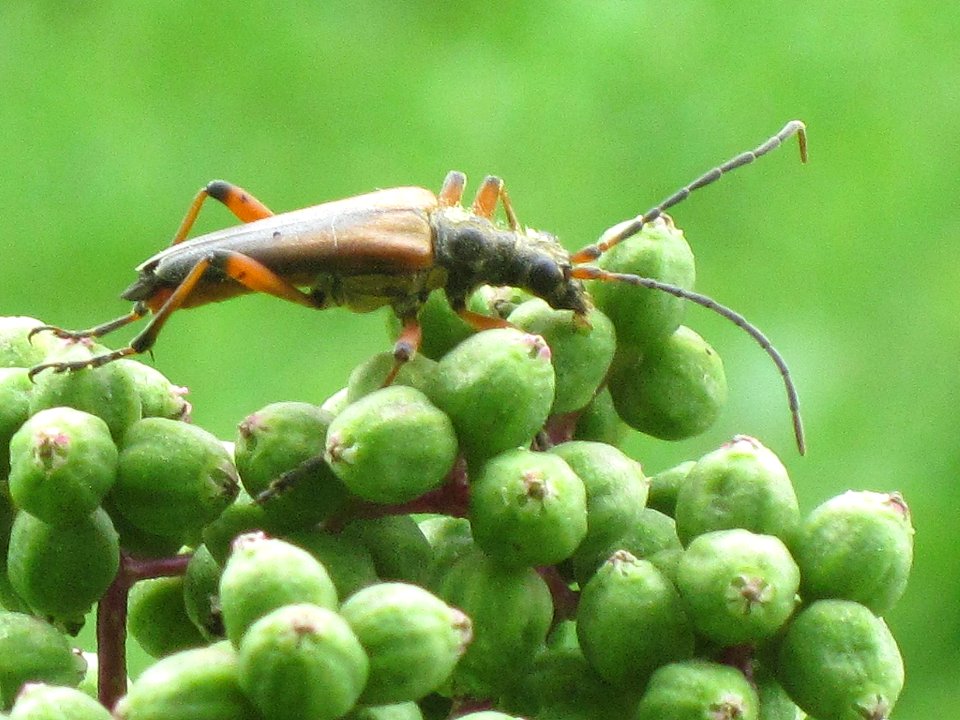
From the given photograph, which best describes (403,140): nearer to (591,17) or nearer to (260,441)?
(591,17)

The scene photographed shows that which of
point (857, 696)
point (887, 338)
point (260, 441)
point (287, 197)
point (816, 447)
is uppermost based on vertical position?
point (287, 197)

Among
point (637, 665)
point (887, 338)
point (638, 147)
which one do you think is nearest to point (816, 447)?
point (887, 338)

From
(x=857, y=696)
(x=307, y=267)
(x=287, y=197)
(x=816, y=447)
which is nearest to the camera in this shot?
(x=857, y=696)

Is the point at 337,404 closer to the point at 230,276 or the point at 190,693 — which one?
the point at 190,693

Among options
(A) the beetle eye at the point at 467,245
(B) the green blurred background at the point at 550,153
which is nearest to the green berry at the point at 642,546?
(A) the beetle eye at the point at 467,245

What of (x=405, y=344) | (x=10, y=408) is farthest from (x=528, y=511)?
(x=10, y=408)

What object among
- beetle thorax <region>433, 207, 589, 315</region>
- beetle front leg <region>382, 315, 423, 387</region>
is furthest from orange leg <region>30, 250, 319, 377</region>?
beetle front leg <region>382, 315, 423, 387</region>
